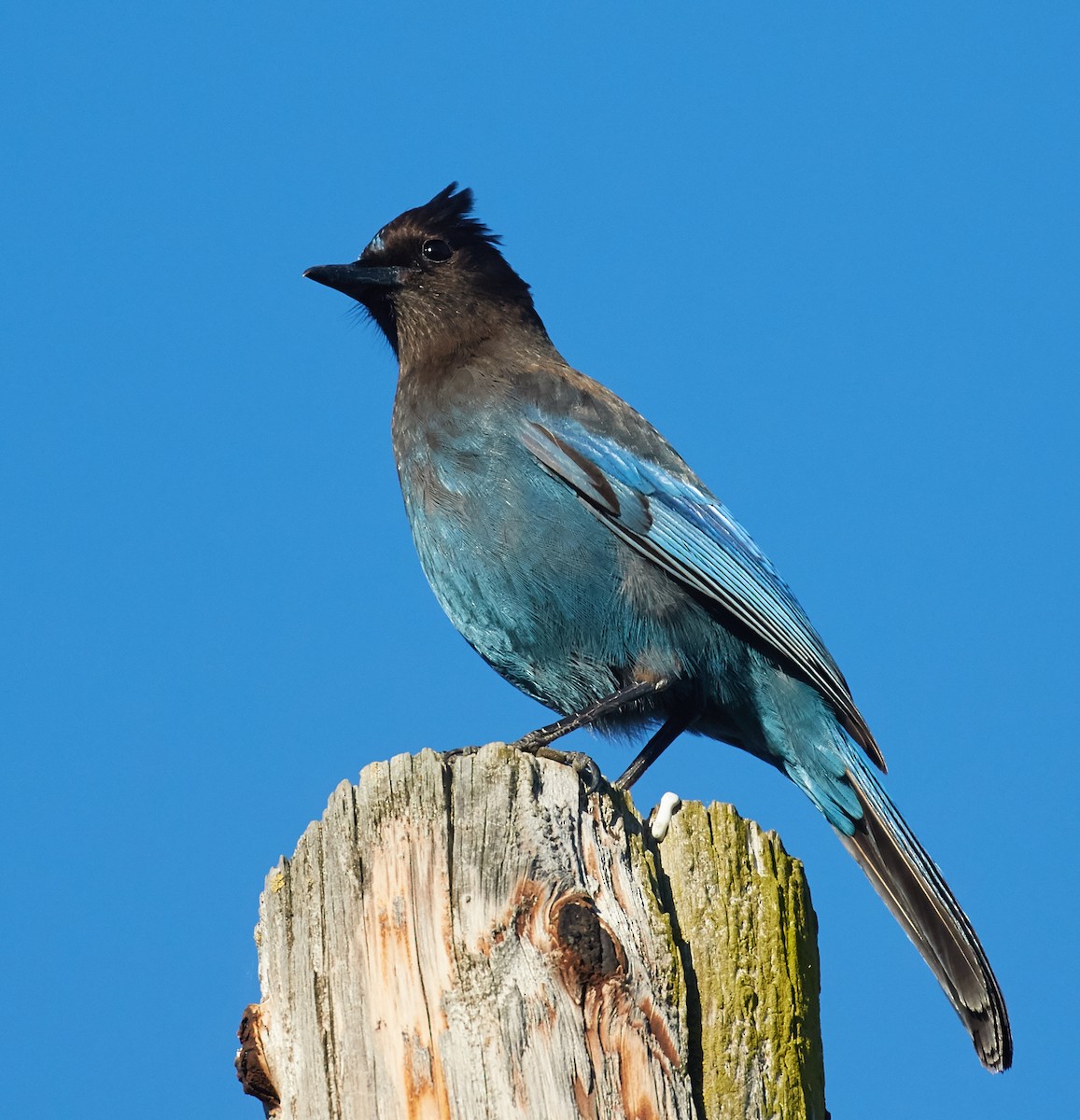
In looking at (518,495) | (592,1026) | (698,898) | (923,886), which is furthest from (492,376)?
(592,1026)

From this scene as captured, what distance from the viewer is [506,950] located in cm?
362

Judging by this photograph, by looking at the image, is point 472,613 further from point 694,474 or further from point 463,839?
point 463,839

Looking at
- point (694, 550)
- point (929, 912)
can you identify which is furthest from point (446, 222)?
point (929, 912)

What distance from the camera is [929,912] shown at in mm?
5668

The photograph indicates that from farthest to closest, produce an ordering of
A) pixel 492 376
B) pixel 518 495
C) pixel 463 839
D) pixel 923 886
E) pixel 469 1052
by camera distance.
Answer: pixel 492 376
pixel 518 495
pixel 923 886
pixel 463 839
pixel 469 1052

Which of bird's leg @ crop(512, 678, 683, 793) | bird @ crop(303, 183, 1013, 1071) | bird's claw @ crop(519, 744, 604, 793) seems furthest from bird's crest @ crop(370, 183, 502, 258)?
bird's claw @ crop(519, 744, 604, 793)

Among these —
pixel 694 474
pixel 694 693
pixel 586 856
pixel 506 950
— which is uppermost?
pixel 694 474

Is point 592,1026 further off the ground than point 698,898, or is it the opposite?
point 698,898

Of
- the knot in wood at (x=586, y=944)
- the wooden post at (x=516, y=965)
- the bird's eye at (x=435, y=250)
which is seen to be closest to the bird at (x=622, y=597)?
the bird's eye at (x=435, y=250)

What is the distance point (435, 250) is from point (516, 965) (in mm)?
4972

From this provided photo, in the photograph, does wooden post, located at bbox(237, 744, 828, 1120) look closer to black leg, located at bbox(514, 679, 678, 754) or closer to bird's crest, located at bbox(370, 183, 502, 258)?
black leg, located at bbox(514, 679, 678, 754)

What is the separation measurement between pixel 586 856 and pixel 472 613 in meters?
2.52

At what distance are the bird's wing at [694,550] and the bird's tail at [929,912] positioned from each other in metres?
0.36

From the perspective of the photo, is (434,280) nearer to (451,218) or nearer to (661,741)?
(451,218)
